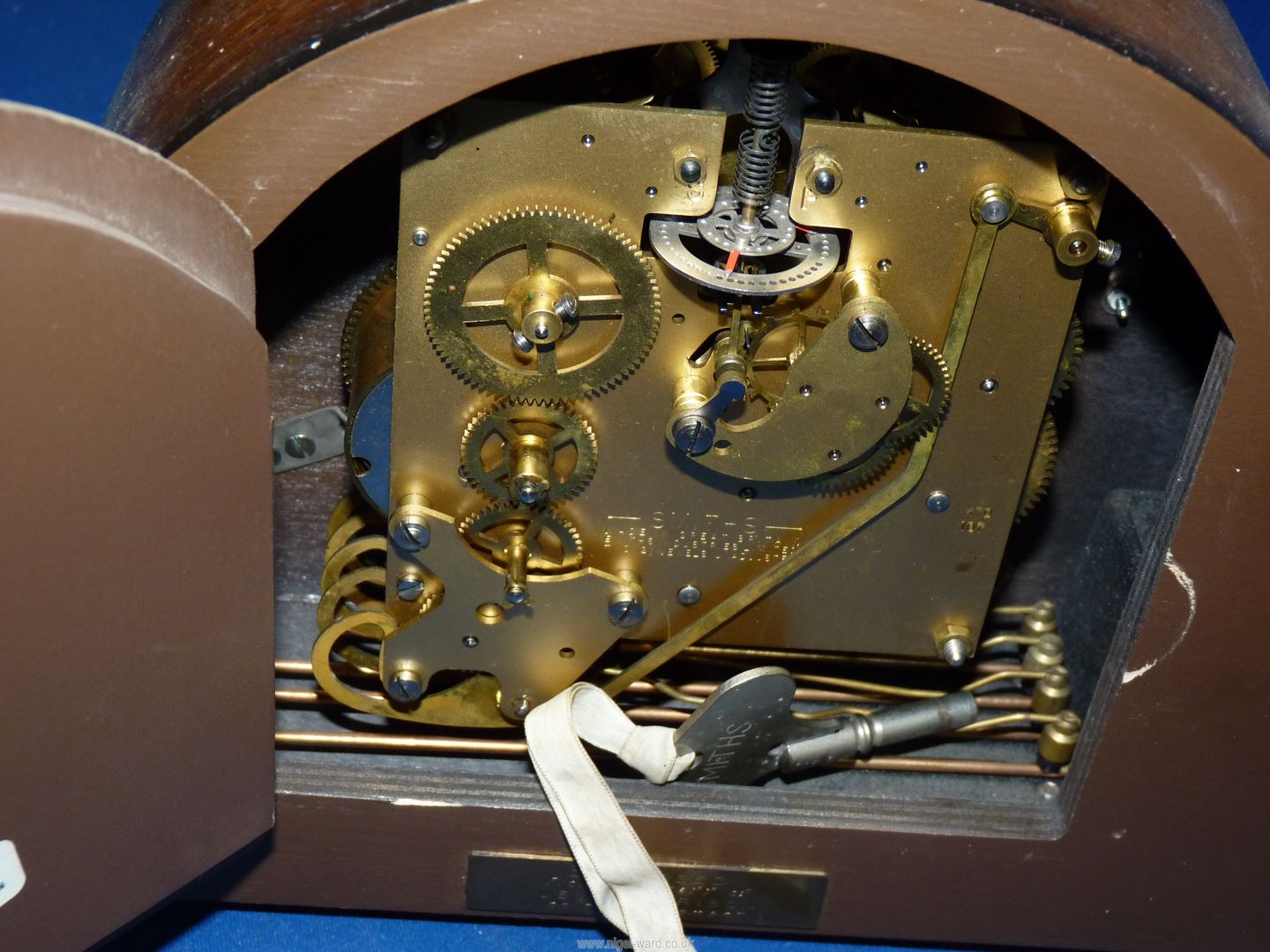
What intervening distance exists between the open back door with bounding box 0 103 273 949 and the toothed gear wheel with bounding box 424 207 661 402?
0.18 meters

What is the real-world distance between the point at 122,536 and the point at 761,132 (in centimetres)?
54

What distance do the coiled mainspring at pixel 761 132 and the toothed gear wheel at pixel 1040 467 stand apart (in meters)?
0.36

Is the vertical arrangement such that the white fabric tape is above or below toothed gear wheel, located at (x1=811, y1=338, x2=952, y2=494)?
below

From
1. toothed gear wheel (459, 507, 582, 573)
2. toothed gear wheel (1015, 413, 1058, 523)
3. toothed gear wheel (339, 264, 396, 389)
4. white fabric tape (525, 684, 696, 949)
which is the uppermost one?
toothed gear wheel (339, 264, 396, 389)

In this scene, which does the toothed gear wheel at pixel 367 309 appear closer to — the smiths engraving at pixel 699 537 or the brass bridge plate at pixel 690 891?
the smiths engraving at pixel 699 537

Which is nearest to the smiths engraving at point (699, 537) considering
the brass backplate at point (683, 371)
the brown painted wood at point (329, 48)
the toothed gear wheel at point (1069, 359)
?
the brass backplate at point (683, 371)

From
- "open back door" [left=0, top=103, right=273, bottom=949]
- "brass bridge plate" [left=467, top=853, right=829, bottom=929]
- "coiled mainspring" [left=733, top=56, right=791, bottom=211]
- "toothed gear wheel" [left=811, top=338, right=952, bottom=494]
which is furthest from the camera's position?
"brass bridge plate" [left=467, top=853, right=829, bottom=929]

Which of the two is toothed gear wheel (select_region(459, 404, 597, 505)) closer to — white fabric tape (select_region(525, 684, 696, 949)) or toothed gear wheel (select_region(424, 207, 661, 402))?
toothed gear wheel (select_region(424, 207, 661, 402))

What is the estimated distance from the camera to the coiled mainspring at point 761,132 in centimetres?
119

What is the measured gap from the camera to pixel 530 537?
4.74ft

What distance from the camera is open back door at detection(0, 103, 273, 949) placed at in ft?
3.36

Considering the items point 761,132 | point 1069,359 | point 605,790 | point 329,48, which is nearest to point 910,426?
point 1069,359

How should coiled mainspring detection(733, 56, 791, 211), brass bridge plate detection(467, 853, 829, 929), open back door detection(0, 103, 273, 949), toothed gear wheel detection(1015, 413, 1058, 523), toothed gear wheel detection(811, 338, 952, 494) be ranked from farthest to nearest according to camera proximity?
brass bridge plate detection(467, 853, 829, 929), toothed gear wheel detection(1015, 413, 1058, 523), toothed gear wheel detection(811, 338, 952, 494), coiled mainspring detection(733, 56, 791, 211), open back door detection(0, 103, 273, 949)

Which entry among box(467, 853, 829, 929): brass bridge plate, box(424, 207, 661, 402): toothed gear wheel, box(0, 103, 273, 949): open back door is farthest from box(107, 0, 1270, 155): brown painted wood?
box(467, 853, 829, 929): brass bridge plate
